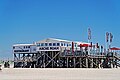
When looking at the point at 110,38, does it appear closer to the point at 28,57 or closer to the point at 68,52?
the point at 68,52

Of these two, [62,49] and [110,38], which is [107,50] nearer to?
[110,38]

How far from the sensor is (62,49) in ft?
232

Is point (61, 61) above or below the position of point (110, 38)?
below

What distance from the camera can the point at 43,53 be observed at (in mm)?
72375

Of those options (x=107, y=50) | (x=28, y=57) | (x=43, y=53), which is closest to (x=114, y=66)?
(x=107, y=50)

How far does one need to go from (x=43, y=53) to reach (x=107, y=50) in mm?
13703

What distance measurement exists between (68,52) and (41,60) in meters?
7.24

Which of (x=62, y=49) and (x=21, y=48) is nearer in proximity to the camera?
(x=62, y=49)

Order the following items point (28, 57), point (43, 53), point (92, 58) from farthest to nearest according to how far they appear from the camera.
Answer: point (28, 57) → point (43, 53) → point (92, 58)

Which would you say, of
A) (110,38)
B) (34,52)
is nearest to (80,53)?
(110,38)

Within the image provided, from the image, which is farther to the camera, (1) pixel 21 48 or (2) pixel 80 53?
(1) pixel 21 48

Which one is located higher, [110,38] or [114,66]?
[110,38]

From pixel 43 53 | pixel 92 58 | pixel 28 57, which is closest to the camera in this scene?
pixel 92 58

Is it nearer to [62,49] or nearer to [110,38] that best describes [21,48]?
[62,49]
